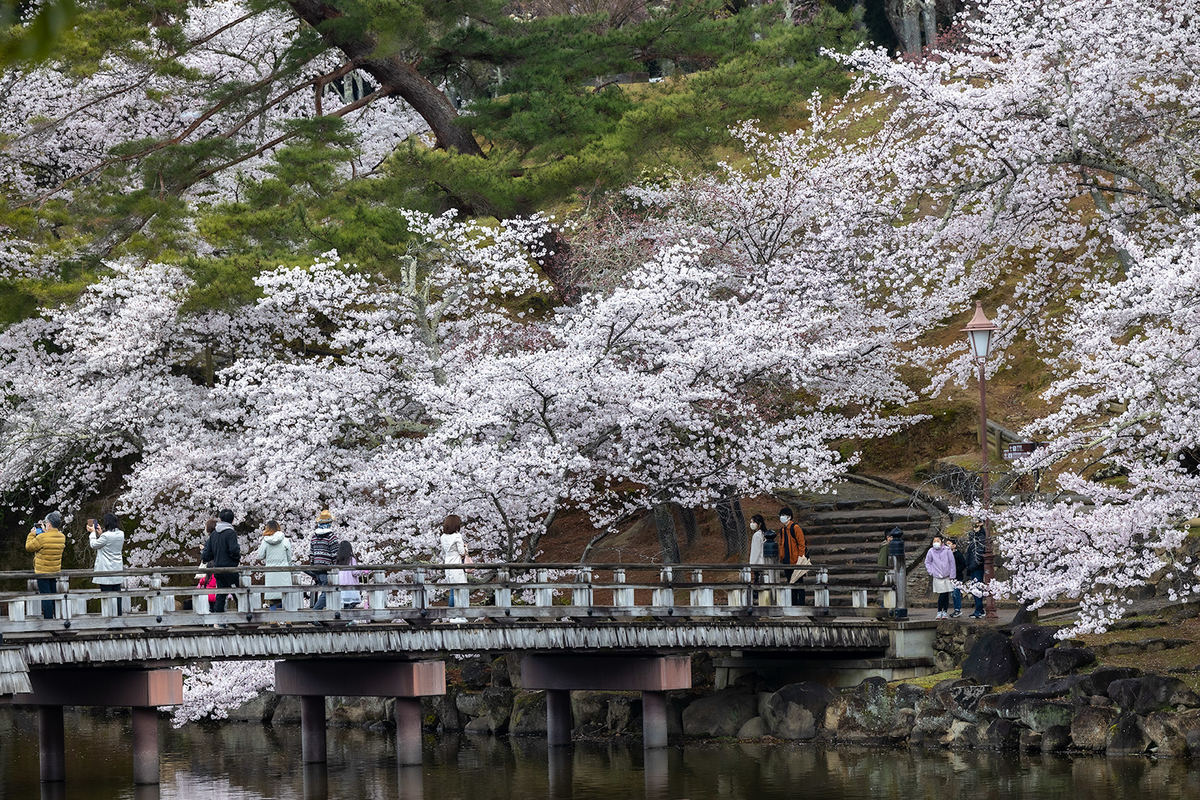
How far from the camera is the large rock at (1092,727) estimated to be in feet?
60.3

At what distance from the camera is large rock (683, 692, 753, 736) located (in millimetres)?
23281

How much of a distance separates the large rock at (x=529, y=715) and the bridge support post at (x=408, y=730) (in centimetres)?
498

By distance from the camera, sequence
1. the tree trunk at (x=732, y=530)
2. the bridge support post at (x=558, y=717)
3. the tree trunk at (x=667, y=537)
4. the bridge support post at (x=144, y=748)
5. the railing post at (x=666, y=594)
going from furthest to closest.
Result: the tree trunk at (x=732, y=530) → the tree trunk at (x=667, y=537) → the bridge support post at (x=558, y=717) → the railing post at (x=666, y=594) → the bridge support post at (x=144, y=748)

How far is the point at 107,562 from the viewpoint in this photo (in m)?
18.2

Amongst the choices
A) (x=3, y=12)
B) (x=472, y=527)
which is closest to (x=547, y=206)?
(x=472, y=527)

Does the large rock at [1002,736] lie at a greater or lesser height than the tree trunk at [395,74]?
lesser

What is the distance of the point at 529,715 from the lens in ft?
84.4

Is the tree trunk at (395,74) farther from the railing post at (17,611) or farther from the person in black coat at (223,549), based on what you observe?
the railing post at (17,611)

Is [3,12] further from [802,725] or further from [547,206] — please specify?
[547,206]

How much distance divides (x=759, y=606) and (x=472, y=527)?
5.85m

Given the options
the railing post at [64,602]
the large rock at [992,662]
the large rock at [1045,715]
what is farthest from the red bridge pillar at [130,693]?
the large rock at [1045,715]

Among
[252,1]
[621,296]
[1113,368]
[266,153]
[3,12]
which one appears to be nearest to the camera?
[3,12]

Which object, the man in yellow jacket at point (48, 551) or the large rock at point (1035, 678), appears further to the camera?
the large rock at point (1035, 678)

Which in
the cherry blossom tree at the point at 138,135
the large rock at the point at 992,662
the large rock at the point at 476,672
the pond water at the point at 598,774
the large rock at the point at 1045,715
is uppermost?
the cherry blossom tree at the point at 138,135
